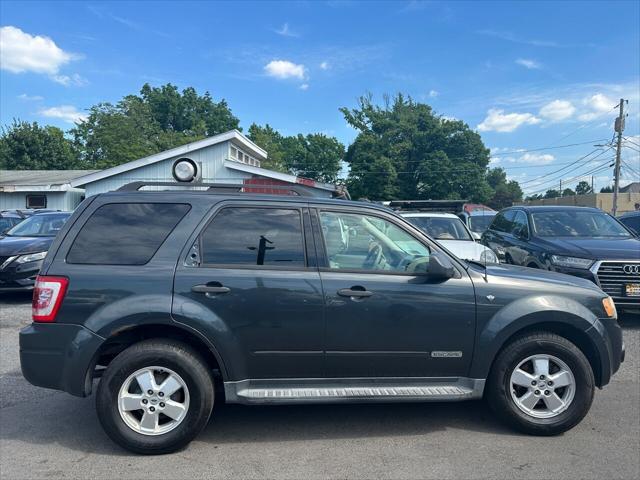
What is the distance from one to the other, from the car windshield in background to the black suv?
4.49 m

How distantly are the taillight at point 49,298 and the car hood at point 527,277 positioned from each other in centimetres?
322

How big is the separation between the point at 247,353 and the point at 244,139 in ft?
64.4

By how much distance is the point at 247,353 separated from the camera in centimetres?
338

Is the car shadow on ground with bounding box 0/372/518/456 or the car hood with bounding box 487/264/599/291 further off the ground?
the car hood with bounding box 487/264/599/291

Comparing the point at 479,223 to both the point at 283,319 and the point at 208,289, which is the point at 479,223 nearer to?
the point at 283,319

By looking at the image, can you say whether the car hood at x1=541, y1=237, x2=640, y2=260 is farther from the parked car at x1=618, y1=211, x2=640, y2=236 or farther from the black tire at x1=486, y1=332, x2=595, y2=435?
the parked car at x1=618, y1=211, x2=640, y2=236

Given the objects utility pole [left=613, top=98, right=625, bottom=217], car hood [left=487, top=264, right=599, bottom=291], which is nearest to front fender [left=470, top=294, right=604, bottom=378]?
car hood [left=487, top=264, right=599, bottom=291]

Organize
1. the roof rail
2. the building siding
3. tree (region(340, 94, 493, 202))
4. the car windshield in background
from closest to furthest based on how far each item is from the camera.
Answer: the roof rail, the car windshield in background, the building siding, tree (region(340, 94, 493, 202))

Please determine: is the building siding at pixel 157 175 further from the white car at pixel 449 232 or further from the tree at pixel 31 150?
the tree at pixel 31 150

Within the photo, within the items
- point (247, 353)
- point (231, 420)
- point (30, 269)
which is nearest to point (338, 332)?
point (247, 353)

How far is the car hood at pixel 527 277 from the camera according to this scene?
143 inches

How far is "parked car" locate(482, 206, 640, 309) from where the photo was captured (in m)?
6.40

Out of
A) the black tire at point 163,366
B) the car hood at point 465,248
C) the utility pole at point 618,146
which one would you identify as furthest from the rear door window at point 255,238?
the utility pole at point 618,146

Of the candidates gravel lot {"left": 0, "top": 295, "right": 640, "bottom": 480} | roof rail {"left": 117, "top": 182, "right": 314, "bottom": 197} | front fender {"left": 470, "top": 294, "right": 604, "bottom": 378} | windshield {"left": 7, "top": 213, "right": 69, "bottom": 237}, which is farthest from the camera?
windshield {"left": 7, "top": 213, "right": 69, "bottom": 237}
